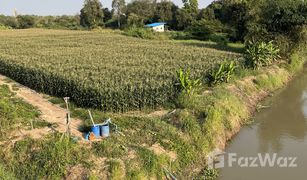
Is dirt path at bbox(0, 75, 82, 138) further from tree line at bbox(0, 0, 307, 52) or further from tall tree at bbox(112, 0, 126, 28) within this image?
tall tree at bbox(112, 0, 126, 28)

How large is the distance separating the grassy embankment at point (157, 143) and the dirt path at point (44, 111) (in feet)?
1.69

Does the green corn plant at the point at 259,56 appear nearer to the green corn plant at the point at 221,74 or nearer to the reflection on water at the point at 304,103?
the reflection on water at the point at 304,103

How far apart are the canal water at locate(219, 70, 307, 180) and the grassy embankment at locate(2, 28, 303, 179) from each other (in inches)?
21.7

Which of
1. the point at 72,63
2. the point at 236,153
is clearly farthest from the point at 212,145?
the point at 72,63

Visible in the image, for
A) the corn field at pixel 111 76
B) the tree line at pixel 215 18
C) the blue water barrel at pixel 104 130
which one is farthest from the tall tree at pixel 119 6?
the blue water barrel at pixel 104 130

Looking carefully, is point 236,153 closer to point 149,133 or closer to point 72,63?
point 149,133

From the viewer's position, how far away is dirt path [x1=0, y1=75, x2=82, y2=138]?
10.8m

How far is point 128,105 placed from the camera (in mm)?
12914

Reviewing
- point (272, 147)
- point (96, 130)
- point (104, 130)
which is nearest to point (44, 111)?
point (96, 130)

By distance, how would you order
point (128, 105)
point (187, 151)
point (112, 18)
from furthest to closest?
point (112, 18), point (128, 105), point (187, 151)

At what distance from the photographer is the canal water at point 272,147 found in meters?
10.4

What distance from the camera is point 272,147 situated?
12453 mm

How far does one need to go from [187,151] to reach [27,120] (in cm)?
501

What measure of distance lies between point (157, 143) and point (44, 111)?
453cm
